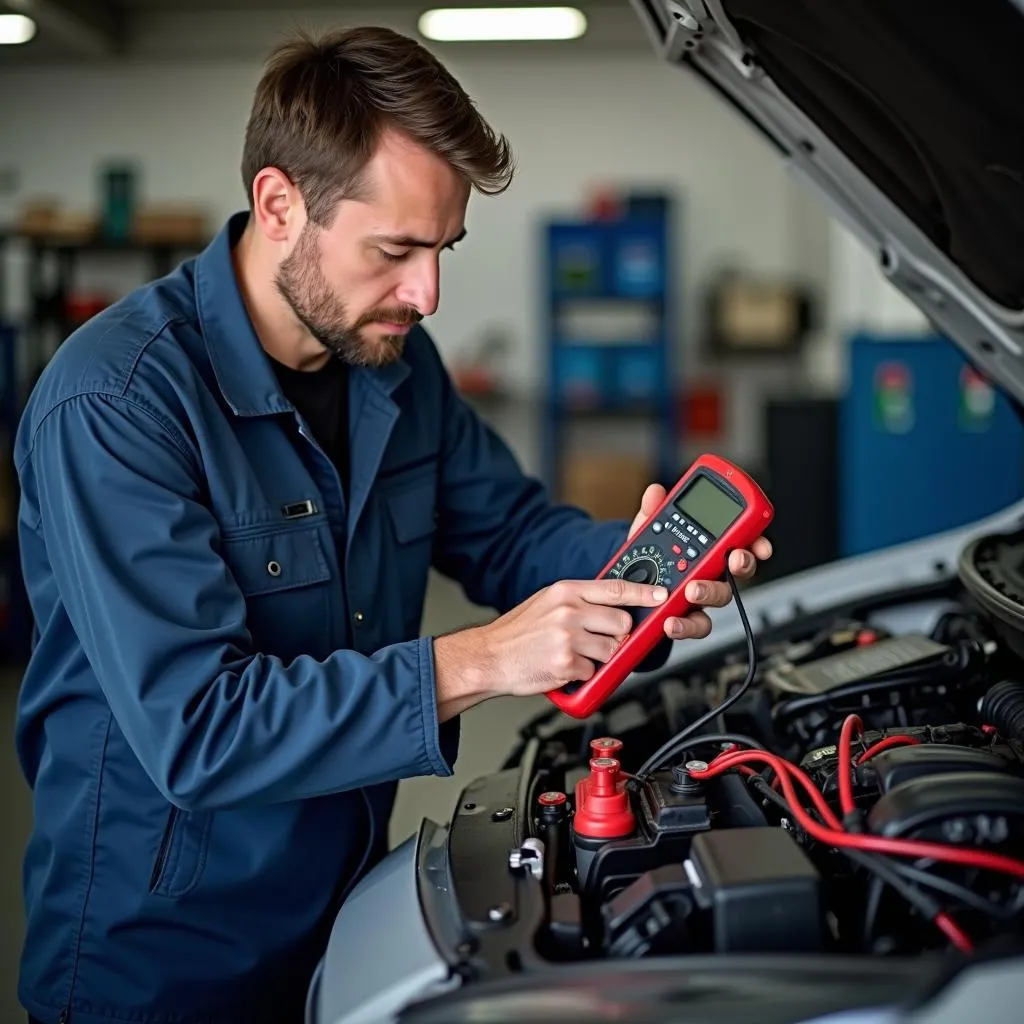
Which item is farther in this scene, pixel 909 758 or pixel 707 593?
pixel 707 593

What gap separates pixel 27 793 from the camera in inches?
141

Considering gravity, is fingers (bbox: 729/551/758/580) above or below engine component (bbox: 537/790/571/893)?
above

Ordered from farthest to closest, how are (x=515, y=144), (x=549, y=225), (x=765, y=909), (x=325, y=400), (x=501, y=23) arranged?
(x=515, y=144) → (x=549, y=225) → (x=501, y=23) → (x=325, y=400) → (x=765, y=909)

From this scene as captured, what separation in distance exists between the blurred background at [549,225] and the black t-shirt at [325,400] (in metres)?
4.77

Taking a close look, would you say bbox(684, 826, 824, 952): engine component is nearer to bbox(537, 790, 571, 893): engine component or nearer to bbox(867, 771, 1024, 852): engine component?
bbox(867, 771, 1024, 852): engine component

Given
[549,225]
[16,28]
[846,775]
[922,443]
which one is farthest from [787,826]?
[16,28]

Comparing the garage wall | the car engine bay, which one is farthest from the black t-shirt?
the garage wall

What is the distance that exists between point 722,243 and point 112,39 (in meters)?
3.87

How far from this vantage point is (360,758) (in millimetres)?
1093

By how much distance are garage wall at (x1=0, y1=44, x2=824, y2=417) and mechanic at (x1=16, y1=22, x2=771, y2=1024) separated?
612cm

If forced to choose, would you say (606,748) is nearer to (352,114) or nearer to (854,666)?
(854,666)

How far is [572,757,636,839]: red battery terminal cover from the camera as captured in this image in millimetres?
1092

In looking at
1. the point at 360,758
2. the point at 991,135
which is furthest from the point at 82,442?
the point at 991,135

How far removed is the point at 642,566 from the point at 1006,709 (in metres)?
0.44
